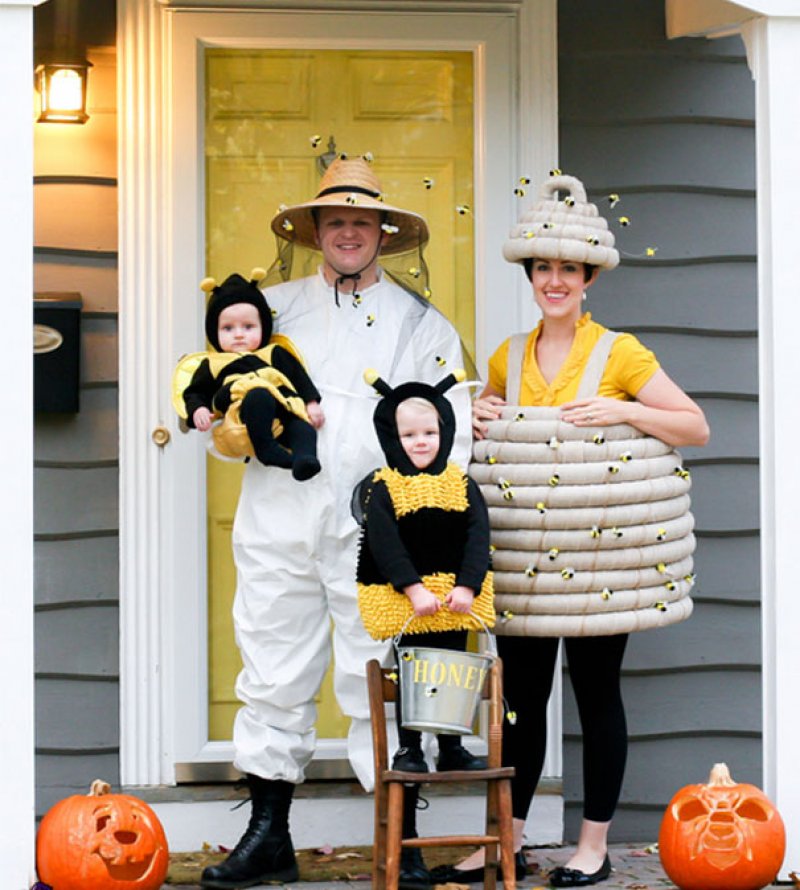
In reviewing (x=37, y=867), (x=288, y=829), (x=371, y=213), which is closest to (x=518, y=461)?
(x=371, y=213)

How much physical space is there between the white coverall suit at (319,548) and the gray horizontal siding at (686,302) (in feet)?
3.09

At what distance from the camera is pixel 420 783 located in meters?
3.63

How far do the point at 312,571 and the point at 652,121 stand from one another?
1.83 metres

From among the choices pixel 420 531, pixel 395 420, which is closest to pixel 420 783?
pixel 420 531

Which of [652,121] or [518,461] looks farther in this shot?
[652,121]

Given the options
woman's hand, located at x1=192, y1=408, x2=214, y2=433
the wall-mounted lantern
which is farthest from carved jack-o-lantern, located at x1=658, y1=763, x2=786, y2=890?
the wall-mounted lantern

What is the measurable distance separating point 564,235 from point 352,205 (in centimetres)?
55

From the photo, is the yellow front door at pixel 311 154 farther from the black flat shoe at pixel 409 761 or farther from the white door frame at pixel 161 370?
the black flat shoe at pixel 409 761

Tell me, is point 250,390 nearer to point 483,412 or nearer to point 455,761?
point 483,412

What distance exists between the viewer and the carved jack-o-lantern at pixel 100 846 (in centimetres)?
369

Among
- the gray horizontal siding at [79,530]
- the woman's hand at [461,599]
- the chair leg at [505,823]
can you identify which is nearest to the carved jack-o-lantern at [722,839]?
the chair leg at [505,823]

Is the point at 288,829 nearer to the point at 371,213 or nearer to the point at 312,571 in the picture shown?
the point at 312,571

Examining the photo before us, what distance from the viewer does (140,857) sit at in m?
3.74

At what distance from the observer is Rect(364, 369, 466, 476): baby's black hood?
374 cm
